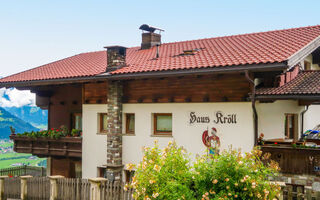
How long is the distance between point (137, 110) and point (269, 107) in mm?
5295

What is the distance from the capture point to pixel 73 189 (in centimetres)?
1355

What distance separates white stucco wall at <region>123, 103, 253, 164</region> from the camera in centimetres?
1305

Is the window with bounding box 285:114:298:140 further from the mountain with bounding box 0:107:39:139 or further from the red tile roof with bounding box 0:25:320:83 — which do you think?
the mountain with bounding box 0:107:39:139

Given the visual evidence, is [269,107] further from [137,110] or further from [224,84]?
[137,110]

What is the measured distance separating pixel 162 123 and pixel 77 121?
5.95 meters

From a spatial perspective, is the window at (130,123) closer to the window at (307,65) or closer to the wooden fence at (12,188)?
the wooden fence at (12,188)

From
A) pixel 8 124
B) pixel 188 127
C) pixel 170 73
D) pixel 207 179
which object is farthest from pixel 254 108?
pixel 8 124

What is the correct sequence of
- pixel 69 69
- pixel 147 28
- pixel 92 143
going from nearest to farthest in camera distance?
1. pixel 92 143
2. pixel 69 69
3. pixel 147 28

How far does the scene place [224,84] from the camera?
13570 millimetres

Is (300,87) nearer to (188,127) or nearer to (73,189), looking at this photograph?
(188,127)

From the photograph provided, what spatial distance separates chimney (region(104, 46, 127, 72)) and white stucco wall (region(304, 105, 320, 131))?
28.8ft


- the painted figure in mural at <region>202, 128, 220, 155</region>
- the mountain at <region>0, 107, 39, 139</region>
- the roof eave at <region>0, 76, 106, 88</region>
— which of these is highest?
the roof eave at <region>0, 76, 106, 88</region>

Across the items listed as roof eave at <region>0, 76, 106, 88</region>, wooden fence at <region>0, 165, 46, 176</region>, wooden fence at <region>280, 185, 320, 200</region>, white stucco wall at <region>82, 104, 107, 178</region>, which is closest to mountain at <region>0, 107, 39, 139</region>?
wooden fence at <region>0, 165, 46, 176</region>

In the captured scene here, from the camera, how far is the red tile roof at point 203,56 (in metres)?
13.3
